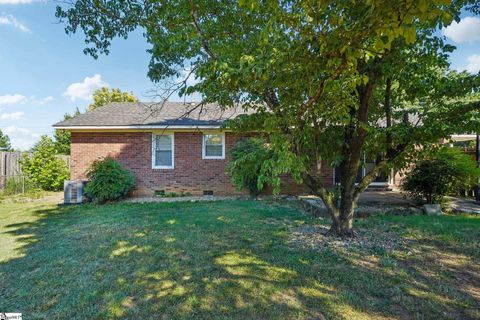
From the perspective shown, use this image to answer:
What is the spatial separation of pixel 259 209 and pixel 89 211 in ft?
16.4

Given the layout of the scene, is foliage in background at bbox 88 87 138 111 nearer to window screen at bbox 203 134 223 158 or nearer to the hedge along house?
the hedge along house

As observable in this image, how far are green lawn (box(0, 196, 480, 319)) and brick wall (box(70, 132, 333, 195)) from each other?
14.9 feet

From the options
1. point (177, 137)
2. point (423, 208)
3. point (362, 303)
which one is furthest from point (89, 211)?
point (423, 208)

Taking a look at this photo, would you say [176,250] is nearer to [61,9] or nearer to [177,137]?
[61,9]

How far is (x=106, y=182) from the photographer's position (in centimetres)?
966

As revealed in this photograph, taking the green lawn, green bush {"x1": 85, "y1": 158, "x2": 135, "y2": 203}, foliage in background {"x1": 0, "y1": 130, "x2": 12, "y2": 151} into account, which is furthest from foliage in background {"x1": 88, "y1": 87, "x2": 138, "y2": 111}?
the green lawn

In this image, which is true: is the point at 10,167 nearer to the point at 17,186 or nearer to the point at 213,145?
the point at 17,186

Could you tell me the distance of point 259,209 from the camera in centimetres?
812

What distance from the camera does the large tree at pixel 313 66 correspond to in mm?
2791

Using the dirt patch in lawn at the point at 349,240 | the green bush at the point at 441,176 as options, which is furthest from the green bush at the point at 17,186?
the green bush at the point at 441,176

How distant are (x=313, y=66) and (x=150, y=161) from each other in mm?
9387

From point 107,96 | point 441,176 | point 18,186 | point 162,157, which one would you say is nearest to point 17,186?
point 18,186

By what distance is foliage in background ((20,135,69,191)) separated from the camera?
43.5 feet

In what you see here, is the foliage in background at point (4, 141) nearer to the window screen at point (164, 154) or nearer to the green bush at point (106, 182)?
the green bush at point (106, 182)
